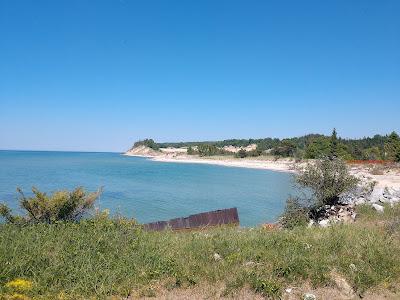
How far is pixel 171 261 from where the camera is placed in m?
7.33

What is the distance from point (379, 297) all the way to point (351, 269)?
75 cm

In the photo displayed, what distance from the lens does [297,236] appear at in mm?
9406

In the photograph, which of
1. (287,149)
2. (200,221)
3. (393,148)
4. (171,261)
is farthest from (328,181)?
(287,149)

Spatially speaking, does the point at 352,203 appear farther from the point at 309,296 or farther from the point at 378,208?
the point at 309,296

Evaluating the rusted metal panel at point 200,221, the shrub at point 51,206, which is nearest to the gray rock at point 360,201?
the rusted metal panel at point 200,221

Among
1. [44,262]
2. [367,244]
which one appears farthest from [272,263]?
[44,262]

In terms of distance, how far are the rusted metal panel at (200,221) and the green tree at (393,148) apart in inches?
2448

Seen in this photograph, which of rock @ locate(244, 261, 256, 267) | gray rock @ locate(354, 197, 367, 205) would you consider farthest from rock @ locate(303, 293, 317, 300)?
gray rock @ locate(354, 197, 367, 205)

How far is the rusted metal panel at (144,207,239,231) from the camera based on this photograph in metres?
17.6

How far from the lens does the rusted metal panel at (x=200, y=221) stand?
17.6m

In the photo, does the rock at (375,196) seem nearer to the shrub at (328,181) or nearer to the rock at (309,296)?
the shrub at (328,181)

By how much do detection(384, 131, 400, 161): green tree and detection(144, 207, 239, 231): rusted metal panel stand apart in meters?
62.2

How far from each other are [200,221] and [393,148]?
67.6 m

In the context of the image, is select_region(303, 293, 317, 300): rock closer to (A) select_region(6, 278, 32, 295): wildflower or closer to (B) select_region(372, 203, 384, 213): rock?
(A) select_region(6, 278, 32, 295): wildflower
